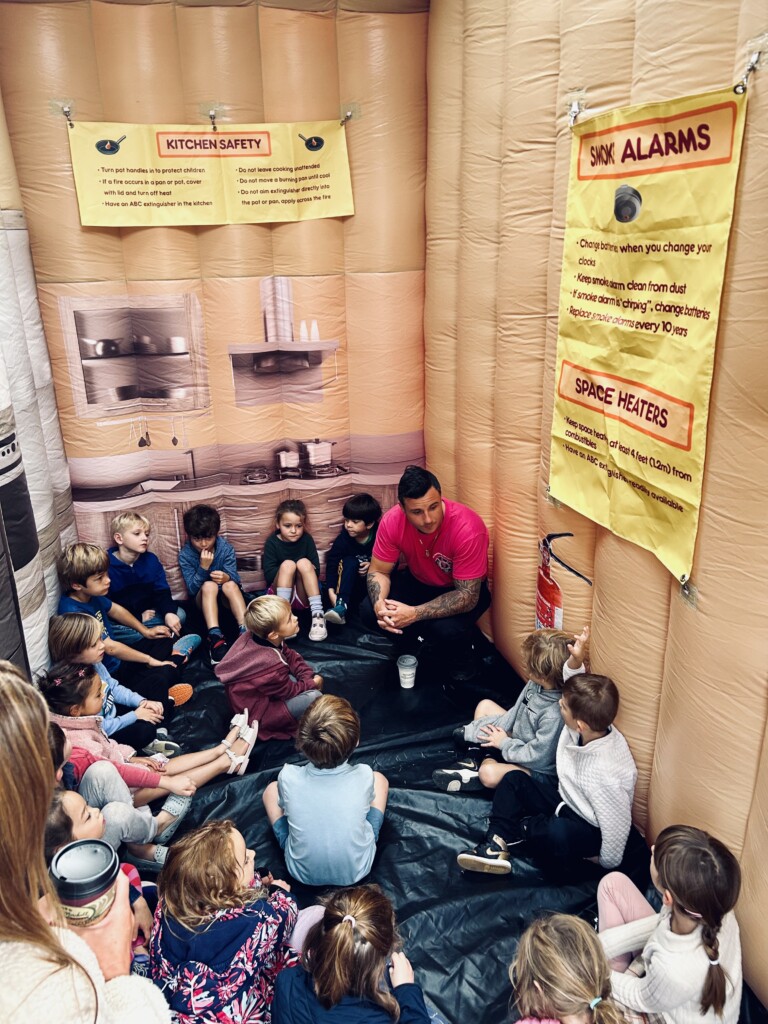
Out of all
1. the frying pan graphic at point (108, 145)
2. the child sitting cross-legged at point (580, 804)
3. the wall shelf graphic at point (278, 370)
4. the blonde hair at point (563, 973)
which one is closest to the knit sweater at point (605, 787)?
the child sitting cross-legged at point (580, 804)

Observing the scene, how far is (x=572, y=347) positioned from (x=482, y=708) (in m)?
1.47

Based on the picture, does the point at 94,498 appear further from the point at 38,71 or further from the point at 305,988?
the point at 305,988

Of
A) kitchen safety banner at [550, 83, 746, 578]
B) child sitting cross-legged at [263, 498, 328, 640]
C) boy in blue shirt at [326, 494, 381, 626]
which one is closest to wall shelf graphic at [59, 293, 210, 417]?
child sitting cross-legged at [263, 498, 328, 640]

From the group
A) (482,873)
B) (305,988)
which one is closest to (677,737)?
(482,873)

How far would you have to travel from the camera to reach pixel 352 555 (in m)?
4.12

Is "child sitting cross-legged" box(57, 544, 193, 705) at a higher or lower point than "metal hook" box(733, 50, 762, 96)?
lower

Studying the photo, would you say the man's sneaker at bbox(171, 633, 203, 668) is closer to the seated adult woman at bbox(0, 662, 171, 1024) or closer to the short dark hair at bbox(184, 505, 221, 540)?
the short dark hair at bbox(184, 505, 221, 540)

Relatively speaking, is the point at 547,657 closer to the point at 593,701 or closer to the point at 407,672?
the point at 593,701

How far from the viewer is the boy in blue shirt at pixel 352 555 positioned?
13.2 ft

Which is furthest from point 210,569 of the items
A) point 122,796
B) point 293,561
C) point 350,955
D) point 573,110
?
point 573,110

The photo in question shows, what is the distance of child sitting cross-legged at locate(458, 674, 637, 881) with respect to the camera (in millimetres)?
2436

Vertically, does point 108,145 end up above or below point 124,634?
above

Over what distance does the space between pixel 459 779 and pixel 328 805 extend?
0.64m

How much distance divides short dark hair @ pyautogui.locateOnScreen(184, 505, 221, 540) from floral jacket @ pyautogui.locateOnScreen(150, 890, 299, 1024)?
→ 7.08 ft
